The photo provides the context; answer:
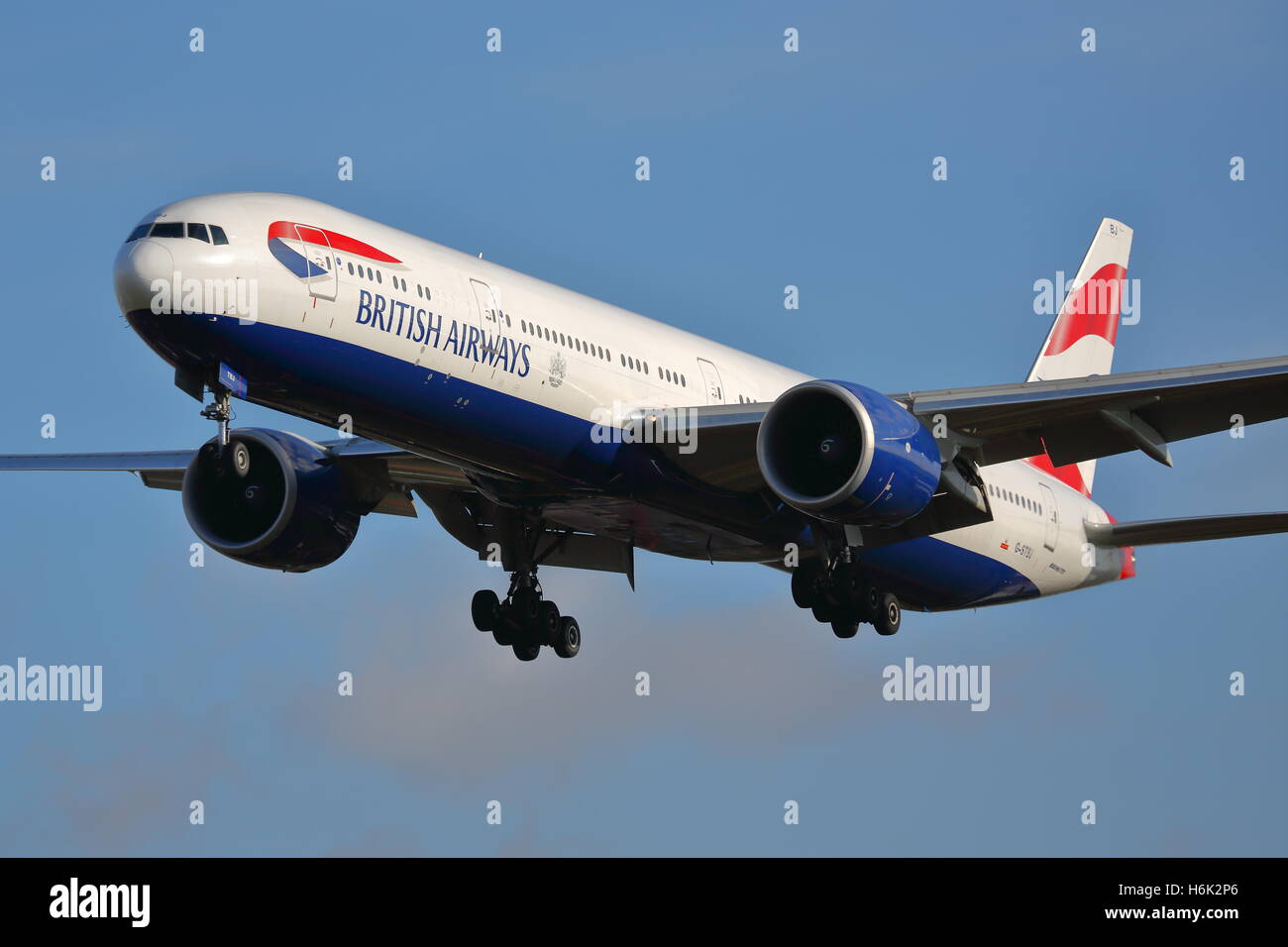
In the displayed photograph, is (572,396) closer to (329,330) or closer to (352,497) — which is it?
(329,330)

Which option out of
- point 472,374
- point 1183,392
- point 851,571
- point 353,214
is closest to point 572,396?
point 472,374

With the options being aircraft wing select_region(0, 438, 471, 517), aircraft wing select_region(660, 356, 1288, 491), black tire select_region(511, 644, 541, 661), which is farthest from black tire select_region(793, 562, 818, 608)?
aircraft wing select_region(0, 438, 471, 517)

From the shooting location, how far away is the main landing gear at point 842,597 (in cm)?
3856

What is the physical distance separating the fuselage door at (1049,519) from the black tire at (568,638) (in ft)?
35.5

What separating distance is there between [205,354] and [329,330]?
6.43 ft

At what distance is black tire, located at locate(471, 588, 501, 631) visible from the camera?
133ft

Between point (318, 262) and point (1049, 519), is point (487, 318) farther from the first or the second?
point (1049, 519)

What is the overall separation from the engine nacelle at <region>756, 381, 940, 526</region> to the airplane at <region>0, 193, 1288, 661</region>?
0.05 meters

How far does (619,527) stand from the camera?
38219 mm

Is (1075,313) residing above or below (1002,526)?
above

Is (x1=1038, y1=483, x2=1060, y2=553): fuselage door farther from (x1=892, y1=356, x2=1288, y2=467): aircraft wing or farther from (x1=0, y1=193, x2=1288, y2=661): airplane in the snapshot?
(x1=892, y1=356, x2=1288, y2=467): aircraft wing

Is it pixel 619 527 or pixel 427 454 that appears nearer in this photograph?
pixel 427 454

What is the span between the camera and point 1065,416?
36.0 metres

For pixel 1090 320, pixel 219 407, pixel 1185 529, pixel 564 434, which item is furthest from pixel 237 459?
pixel 1090 320
